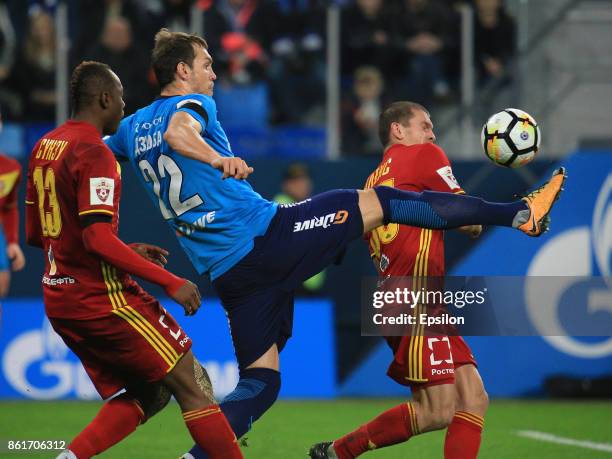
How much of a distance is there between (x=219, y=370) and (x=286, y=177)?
2099mm

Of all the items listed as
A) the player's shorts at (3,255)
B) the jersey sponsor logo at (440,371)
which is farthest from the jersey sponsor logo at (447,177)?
the player's shorts at (3,255)

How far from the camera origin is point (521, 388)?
12.0 meters

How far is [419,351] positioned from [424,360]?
0.06 meters

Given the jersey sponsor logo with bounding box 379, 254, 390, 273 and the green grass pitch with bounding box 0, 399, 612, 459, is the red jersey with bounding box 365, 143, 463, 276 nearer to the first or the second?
the jersey sponsor logo with bounding box 379, 254, 390, 273

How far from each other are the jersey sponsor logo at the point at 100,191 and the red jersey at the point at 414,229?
1.75 m

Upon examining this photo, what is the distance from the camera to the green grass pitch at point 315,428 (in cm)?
795

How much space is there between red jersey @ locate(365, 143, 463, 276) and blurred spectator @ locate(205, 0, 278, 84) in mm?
6447

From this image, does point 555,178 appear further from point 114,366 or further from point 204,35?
point 204,35

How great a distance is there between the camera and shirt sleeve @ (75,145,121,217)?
548 cm

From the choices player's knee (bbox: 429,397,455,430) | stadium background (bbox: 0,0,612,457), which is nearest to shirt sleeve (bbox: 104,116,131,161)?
player's knee (bbox: 429,397,455,430)

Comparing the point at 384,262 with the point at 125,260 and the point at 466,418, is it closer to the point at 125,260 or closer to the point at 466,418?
the point at 466,418

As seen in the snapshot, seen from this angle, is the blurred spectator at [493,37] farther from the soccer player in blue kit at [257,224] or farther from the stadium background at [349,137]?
the soccer player in blue kit at [257,224]

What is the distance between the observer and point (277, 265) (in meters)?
5.81

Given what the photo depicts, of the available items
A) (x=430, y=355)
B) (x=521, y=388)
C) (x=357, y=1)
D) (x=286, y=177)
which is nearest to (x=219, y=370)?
(x=286, y=177)
